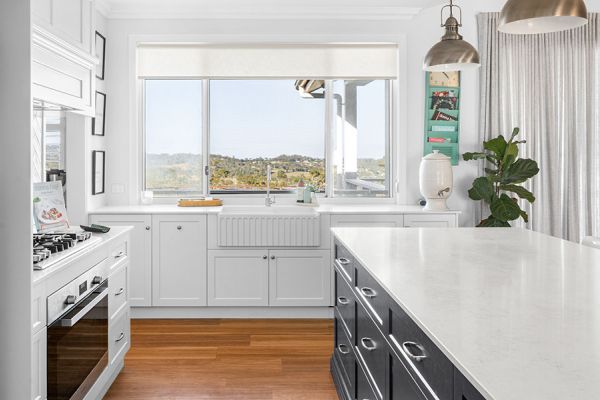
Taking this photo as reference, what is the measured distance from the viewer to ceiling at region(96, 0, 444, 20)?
463 centimetres

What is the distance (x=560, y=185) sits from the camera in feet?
16.3

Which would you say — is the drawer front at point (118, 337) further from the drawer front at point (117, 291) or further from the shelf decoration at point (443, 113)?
the shelf decoration at point (443, 113)

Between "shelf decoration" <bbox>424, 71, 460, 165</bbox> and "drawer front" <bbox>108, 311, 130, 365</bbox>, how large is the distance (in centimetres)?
297

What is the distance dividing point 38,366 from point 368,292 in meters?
1.31

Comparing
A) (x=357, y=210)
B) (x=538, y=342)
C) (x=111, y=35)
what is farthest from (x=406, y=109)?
(x=538, y=342)

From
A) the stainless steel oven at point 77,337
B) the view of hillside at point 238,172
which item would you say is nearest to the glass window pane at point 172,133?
the view of hillside at point 238,172

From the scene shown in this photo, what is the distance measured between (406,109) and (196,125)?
193 centimetres

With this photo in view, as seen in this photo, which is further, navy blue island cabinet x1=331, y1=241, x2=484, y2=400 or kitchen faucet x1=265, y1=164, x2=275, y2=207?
kitchen faucet x1=265, y1=164, x2=275, y2=207

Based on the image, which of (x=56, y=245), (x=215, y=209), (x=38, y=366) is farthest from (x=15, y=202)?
(x=215, y=209)

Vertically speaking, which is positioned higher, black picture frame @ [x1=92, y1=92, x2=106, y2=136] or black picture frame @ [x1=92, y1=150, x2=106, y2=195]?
black picture frame @ [x1=92, y1=92, x2=106, y2=136]

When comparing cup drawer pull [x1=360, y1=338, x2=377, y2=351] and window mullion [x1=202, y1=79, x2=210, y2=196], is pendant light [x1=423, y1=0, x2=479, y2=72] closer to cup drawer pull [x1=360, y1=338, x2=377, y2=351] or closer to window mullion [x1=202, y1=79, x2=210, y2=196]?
cup drawer pull [x1=360, y1=338, x2=377, y2=351]

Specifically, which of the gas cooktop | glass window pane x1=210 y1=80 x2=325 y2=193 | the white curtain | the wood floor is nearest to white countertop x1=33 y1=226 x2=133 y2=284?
the gas cooktop

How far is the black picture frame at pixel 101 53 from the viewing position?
457cm

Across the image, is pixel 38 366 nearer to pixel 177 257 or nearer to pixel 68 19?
pixel 68 19
